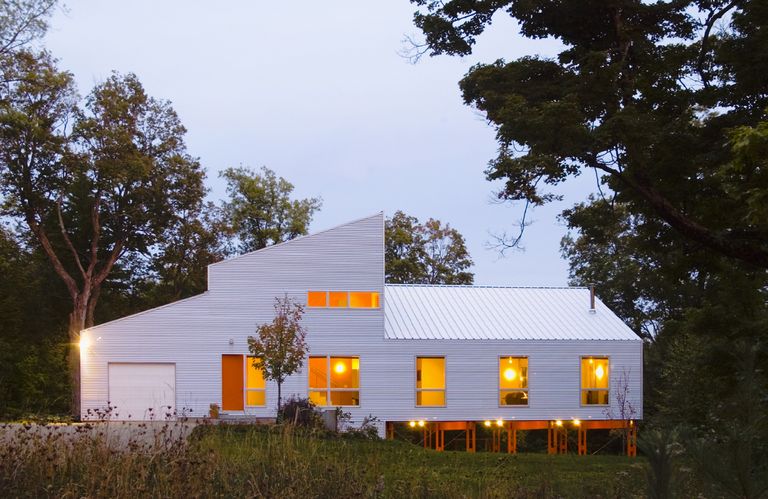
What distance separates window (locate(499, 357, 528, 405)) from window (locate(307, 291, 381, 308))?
4.32 meters

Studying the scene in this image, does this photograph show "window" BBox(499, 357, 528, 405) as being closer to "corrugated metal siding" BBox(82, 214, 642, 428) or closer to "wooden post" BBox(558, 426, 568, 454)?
"corrugated metal siding" BBox(82, 214, 642, 428)

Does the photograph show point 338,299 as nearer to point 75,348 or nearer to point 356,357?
point 356,357

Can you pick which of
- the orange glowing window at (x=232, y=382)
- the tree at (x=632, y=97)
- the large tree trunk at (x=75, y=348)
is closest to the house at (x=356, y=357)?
the orange glowing window at (x=232, y=382)

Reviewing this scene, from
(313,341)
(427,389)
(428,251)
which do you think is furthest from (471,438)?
(428,251)

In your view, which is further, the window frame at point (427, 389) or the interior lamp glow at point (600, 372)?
the interior lamp glow at point (600, 372)

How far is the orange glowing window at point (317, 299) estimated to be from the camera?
2536 centimetres

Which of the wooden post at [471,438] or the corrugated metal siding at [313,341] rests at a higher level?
the corrugated metal siding at [313,341]

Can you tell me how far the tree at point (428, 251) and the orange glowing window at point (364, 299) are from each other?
15.5 metres

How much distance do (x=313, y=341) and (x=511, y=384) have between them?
A: 621 centimetres

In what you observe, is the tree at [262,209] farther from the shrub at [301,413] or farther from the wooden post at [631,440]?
the shrub at [301,413]

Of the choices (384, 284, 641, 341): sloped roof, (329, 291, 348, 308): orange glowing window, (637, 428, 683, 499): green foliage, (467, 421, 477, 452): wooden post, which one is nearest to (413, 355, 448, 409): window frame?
(384, 284, 641, 341): sloped roof

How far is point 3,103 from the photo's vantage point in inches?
1003

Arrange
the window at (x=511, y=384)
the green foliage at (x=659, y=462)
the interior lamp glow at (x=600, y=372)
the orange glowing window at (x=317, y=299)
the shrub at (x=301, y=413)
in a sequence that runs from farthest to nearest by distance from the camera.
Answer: the interior lamp glow at (x=600, y=372) < the window at (x=511, y=384) < the orange glowing window at (x=317, y=299) < the shrub at (x=301, y=413) < the green foliage at (x=659, y=462)

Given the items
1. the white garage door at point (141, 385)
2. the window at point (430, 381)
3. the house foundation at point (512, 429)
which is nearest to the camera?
the white garage door at point (141, 385)
